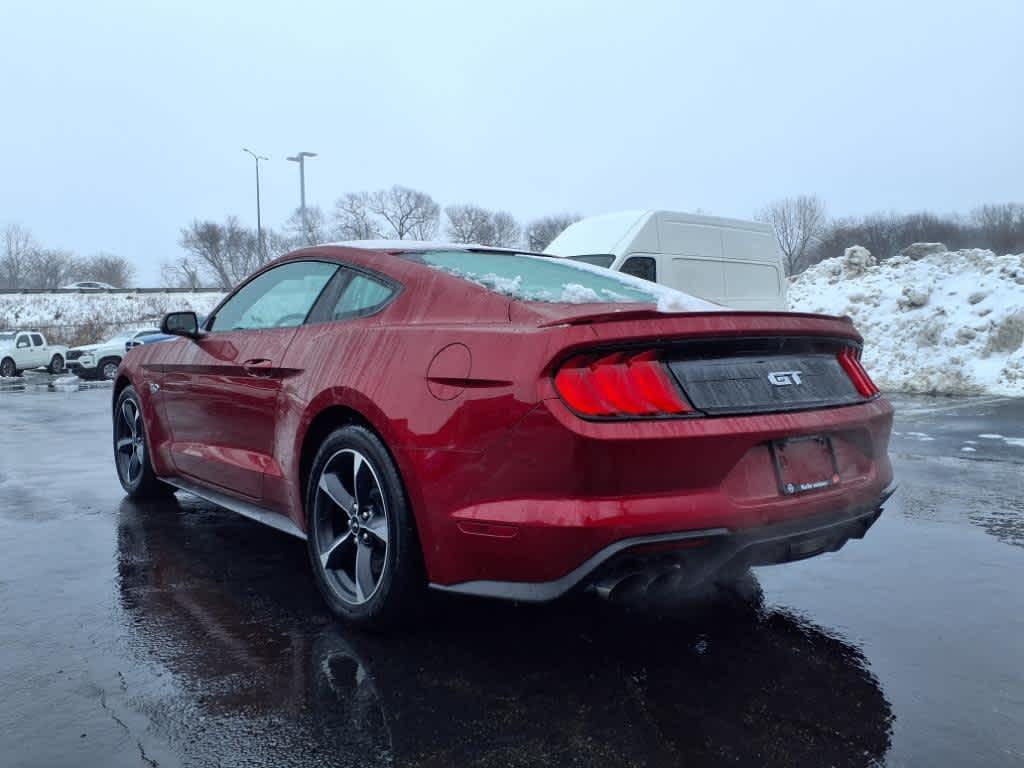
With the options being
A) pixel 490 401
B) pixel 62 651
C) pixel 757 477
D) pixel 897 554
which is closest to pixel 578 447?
pixel 490 401

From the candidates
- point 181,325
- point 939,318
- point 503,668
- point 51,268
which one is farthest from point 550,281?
point 51,268

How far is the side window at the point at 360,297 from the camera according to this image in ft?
11.8

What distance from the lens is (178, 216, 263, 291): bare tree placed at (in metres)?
84.3

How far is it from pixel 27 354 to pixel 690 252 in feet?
89.6

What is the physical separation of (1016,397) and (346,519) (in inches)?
499

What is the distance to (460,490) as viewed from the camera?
291 centimetres

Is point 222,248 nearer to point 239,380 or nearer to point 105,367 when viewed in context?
point 105,367

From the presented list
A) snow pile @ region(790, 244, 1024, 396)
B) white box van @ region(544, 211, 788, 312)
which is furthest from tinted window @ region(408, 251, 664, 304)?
snow pile @ region(790, 244, 1024, 396)

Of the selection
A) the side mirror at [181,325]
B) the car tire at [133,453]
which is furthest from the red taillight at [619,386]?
the car tire at [133,453]

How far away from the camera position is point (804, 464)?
301 cm

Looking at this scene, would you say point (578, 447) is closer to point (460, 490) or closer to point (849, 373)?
point (460, 490)

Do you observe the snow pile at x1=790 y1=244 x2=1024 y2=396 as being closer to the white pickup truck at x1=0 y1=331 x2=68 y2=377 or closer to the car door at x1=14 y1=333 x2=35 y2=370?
the white pickup truck at x1=0 y1=331 x2=68 y2=377

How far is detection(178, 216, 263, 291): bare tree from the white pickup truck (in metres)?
52.4

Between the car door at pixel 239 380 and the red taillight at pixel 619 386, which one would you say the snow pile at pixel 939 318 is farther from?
the red taillight at pixel 619 386
